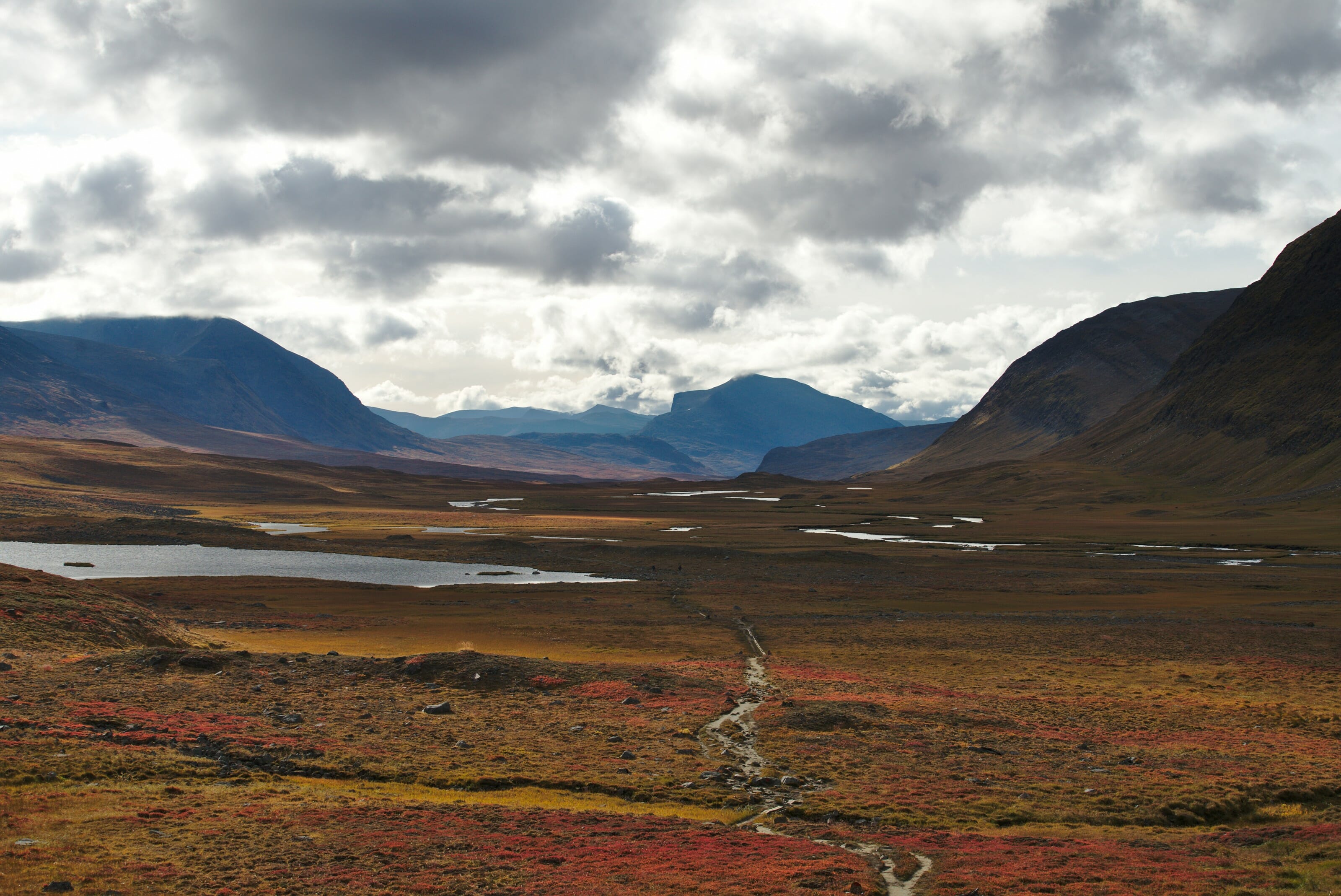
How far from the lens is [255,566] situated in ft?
337

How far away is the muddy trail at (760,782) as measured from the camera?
20.4 meters

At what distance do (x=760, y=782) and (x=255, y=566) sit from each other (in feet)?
300

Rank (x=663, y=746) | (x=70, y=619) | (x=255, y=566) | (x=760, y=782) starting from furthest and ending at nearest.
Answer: (x=255, y=566), (x=70, y=619), (x=663, y=746), (x=760, y=782)

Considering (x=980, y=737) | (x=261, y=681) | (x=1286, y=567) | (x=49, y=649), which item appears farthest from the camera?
(x=1286, y=567)

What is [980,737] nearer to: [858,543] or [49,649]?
[49,649]

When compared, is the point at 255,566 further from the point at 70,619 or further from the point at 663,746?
the point at 663,746

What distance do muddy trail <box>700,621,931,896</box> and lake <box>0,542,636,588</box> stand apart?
5726cm

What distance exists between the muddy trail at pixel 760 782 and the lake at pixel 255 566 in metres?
57.3

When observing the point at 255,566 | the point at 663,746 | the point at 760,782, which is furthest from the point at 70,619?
the point at 255,566

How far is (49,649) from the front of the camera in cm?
4019

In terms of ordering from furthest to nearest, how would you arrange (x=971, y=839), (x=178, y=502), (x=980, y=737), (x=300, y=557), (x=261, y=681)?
(x=178, y=502), (x=300, y=557), (x=261, y=681), (x=980, y=737), (x=971, y=839)

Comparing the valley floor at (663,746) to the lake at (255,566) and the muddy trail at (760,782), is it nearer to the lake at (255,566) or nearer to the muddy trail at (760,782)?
the muddy trail at (760,782)

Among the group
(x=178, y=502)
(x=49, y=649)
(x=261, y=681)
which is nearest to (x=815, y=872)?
(x=261, y=681)

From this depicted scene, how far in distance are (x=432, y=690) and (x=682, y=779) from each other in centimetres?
1441
